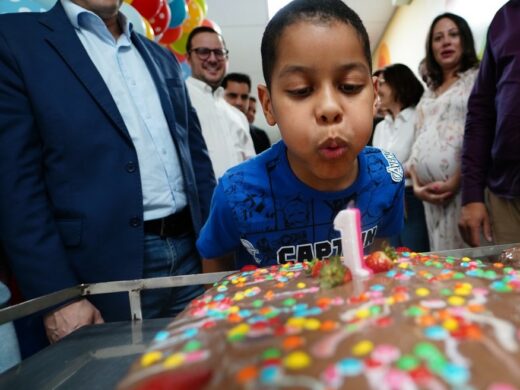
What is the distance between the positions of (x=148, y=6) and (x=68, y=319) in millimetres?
2391

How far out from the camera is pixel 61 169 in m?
1.15

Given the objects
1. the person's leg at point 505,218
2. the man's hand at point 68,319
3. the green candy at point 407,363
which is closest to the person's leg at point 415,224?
the person's leg at point 505,218

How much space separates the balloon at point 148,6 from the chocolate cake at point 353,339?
8.58 feet

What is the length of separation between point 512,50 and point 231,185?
1133 mm

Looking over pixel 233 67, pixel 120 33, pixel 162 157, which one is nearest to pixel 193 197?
pixel 162 157

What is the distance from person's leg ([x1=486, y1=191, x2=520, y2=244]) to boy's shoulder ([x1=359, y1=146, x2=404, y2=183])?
2.04 feet

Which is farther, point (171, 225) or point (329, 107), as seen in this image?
point (171, 225)

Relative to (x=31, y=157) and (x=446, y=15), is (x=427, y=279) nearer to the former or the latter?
(x=31, y=157)

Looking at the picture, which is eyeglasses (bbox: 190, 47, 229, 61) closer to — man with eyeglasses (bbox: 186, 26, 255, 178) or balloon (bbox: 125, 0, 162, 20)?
man with eyeglasses (bbox: 186, 26, 255, 178)

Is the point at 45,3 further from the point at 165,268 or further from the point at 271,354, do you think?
the point at 271,354

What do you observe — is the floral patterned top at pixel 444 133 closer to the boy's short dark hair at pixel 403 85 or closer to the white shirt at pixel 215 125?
the boy's short dark hair at pixel 403 85

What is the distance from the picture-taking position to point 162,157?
1328 mm

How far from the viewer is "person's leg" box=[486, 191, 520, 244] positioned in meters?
1.52

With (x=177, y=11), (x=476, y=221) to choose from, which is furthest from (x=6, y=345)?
(x=177, y=11)
